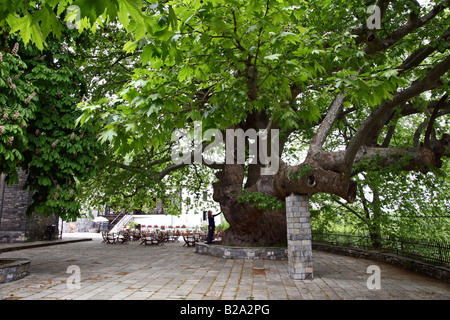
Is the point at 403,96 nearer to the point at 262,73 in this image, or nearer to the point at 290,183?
the point at 262,73

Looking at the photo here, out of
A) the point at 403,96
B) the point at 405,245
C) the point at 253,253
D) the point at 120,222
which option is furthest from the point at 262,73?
the point at 120,222

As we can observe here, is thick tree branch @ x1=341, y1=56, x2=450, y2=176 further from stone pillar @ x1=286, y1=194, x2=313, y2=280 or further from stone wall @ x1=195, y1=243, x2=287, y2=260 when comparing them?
stone wall @ x1=195, y1=243, x2=287, y2=260

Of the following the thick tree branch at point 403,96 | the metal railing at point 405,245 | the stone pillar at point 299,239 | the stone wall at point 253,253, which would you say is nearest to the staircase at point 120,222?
the stone wall at point 253,253

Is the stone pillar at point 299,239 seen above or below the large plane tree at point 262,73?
below

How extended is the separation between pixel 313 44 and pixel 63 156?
7.19m

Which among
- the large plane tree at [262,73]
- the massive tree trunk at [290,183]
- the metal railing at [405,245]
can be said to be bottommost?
the metal railing at [405,245]

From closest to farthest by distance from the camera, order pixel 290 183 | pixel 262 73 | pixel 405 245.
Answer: pixel 262 73 → pixel 290 183 → pixel 405 245

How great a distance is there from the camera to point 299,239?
825cm

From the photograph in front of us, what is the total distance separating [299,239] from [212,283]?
259 cm

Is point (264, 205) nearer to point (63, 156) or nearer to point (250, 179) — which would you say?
point (250, 179)

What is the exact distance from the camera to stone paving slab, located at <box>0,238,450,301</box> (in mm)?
6266

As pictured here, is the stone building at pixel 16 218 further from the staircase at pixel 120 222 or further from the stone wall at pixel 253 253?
the stone wall at pixel 253 253

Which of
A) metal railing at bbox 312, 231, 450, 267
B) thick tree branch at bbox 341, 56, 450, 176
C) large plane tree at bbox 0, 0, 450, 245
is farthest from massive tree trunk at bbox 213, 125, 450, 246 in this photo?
metal railing at bbox 312, 231, 450, 267

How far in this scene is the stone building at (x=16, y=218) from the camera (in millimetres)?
18062
